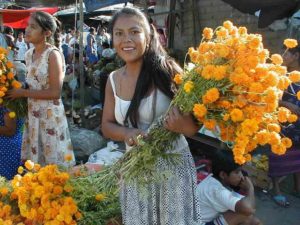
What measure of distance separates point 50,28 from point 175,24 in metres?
4.88

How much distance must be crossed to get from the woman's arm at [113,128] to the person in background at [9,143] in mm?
1647

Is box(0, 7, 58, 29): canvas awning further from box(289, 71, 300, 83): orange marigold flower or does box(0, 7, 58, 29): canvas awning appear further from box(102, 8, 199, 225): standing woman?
box(289, 71, 300, 83): orange marigold flower

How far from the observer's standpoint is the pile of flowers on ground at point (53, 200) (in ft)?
6.39

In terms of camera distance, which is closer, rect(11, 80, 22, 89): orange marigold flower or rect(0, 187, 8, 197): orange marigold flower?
rect(0, 187, 8, 197): orange marigold flower

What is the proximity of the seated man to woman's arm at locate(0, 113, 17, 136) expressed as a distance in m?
1.74

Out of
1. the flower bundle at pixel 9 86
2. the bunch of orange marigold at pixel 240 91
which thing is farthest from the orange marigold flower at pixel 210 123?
the flower bundle at pixel 9 86

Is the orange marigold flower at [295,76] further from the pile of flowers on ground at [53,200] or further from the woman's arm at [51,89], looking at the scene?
the woman's arm at [51,89]

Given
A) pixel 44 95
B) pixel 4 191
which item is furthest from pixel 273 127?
pixel 44 95

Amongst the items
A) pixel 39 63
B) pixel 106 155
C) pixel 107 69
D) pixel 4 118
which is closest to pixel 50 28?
pixel 39 63

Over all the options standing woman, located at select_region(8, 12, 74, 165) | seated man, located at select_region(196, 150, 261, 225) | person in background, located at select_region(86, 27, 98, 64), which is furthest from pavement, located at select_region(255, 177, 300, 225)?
person in background, located at select_region(86, 27, 98, 64)

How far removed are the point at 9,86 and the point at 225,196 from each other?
202 cm

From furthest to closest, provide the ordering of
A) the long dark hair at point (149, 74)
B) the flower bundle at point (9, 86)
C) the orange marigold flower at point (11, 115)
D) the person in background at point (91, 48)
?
the person in background at point (91, 48) → the orange marigold flower at point (11, 115) → the flower bundle at point (9, 86) → the long dark hair at point (149, 74)

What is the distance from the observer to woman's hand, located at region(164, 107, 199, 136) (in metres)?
1.68

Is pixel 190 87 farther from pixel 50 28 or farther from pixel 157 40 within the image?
pixel 50 28
